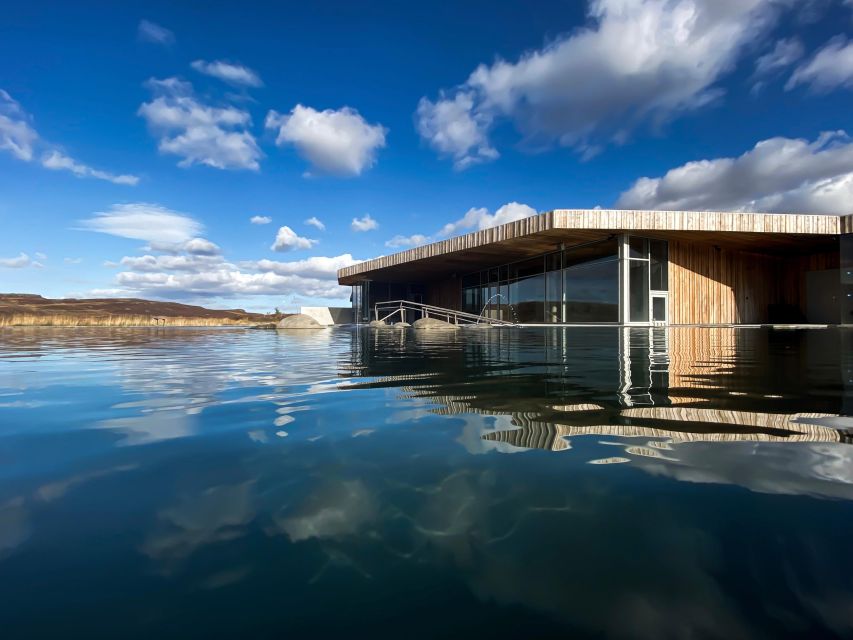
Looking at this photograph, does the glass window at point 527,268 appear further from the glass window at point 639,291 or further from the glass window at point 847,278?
the glass window at point 847,278

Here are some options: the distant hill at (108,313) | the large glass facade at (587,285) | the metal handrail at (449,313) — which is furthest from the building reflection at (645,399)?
the distant hill at (108,313)

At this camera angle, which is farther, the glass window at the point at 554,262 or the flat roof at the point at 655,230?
the glass window at the point at 554,262

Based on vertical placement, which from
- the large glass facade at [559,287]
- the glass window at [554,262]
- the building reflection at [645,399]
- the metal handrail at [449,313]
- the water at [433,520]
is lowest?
the water at [433,520]

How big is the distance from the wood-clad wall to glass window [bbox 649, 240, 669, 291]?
32 cm

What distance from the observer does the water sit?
0.90m

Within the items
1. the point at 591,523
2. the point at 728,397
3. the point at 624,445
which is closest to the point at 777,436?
the point at 624,445

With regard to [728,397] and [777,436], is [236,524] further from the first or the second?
[728,397]

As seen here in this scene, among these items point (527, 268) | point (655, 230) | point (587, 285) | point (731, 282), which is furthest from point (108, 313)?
point (731, 282)

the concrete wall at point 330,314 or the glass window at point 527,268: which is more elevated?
A: the glass window at point 527,268

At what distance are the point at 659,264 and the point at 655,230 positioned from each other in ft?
8.69

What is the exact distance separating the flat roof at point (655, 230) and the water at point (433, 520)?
596 inches

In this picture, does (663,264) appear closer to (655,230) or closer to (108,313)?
(655,230)

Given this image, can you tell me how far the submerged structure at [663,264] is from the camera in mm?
17109

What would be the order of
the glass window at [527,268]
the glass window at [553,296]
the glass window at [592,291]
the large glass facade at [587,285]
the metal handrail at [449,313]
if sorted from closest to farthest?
1. the large glass facade at [587,285]
2. the glass window at [592,291]
3. the metal handrail at [449,313]
4. the glass window at [553,296]
5. the glass window at [527,268]
